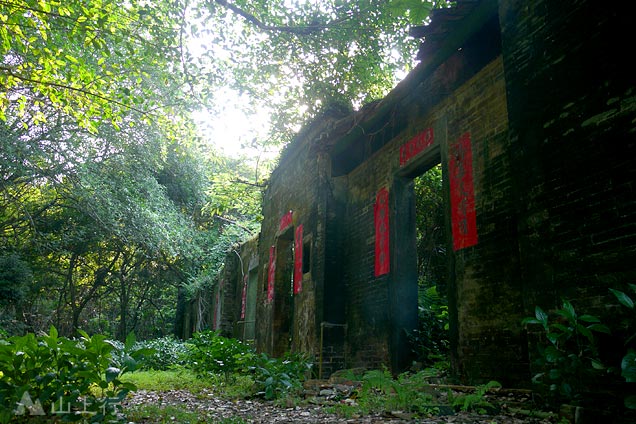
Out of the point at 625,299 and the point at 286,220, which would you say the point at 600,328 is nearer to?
the point at 625,299

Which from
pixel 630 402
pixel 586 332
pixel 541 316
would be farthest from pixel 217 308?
pixel 630 402

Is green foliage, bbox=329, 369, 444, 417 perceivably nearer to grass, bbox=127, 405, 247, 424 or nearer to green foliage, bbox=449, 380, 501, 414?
green foliage, bbox=449, 380, 501, 414

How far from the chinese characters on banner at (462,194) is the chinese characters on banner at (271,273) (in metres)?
6.18

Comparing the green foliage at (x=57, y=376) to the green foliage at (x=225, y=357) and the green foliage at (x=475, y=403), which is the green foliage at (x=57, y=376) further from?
the green foliage at (x=225, y=357)

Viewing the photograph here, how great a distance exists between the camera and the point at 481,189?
5.11 meters

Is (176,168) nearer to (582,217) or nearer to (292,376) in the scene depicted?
(292,376)

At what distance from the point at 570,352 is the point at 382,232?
4.10 m

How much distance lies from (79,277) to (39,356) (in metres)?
22.1

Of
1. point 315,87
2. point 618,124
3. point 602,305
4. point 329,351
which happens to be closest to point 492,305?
point 602,305

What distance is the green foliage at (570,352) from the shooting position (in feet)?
9.55

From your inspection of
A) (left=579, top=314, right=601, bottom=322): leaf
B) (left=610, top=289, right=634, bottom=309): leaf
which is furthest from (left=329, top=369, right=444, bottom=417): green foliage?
(left=610, top=289, right=634, bottom=309): leaf

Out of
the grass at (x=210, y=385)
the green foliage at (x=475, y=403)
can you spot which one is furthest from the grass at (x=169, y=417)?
the green foliage at (x=475, y=403)

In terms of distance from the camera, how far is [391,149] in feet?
24.0

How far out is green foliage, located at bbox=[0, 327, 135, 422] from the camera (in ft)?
9.70
